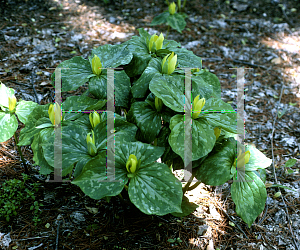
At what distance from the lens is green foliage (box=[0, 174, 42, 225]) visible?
5.21 feet

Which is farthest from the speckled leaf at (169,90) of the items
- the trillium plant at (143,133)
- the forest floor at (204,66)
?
the forest floor at (204,66)

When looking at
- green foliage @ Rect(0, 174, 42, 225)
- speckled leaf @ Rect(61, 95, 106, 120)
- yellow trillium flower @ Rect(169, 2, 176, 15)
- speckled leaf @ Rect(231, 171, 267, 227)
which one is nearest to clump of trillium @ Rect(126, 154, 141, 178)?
speckled leaf @ Rect(61, 95, 106, 120)

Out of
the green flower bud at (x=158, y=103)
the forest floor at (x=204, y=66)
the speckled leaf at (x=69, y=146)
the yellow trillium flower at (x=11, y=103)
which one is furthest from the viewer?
the forest floor at (x=204, y=66)

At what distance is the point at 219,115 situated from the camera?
133 cm

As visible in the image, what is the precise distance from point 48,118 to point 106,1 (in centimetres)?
305

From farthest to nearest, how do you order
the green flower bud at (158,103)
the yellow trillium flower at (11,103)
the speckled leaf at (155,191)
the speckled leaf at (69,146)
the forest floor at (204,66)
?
1. the forest floor at (204,66)
2. the yellow trillium flower at (11,103)
3. the green flower bud at (158,103)
4. the speckled leaf at (69,146)
5. the speckled leaf at (155,191)

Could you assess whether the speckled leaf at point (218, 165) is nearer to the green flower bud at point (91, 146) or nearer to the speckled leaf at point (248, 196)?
the speckled leaf at point (248, 196)

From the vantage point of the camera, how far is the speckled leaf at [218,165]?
131 cm

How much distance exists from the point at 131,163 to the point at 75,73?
65cm

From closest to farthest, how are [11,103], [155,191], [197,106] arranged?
[155,191], [197,106], [11,103]

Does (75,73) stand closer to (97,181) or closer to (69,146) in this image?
(69,146)

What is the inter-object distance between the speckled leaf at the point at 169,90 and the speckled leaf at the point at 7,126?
31.4 inches

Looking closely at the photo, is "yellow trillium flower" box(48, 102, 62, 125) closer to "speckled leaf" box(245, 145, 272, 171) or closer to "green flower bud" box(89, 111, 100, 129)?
"green flower bud" box(89, 111, 100, 129)

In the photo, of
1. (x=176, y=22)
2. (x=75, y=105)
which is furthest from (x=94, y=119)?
(x=176, y=22)
